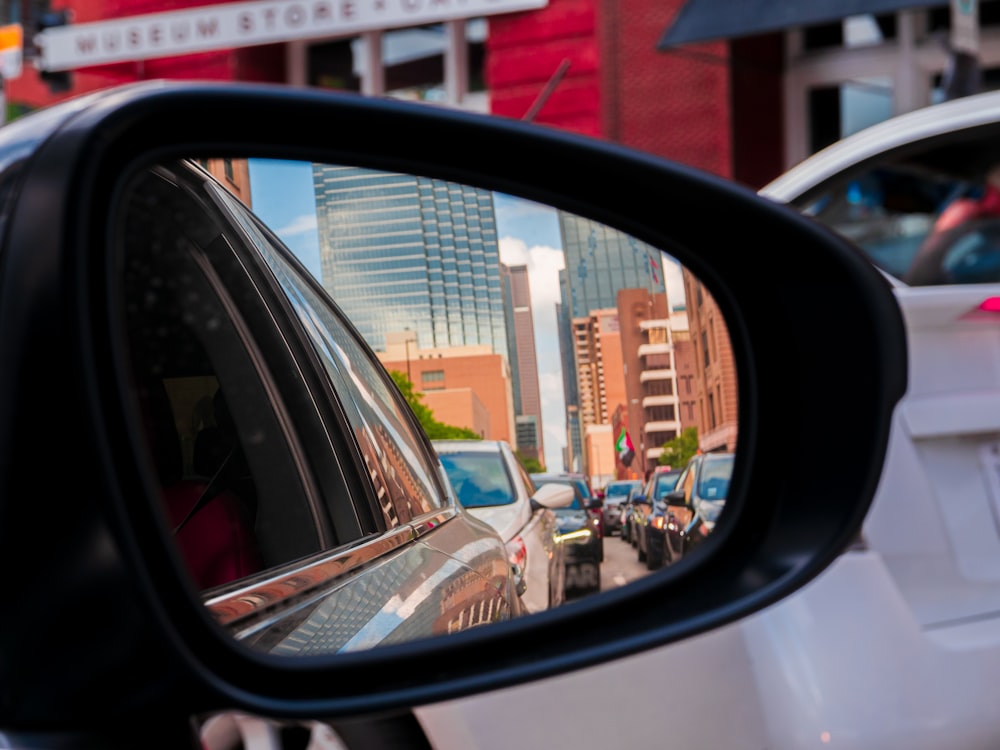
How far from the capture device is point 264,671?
0.75 metres

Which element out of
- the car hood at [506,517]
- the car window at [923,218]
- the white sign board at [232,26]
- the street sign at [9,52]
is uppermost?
the white sign board at [232,26]

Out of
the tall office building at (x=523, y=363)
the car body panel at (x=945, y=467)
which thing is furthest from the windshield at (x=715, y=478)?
the car body panel at (x=945, y=467)

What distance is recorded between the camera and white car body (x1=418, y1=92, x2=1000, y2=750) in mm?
1973

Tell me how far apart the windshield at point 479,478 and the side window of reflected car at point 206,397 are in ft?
0.53

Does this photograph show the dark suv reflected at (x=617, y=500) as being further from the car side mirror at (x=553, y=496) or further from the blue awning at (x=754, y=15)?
the blue awning at (x=754, y=15)

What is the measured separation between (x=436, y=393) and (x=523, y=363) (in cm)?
8

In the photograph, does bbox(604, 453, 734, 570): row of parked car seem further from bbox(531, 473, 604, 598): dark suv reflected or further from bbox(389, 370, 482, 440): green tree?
bbox(389, 370, 482, 440): green tree

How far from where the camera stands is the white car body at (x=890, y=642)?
6.47 feet

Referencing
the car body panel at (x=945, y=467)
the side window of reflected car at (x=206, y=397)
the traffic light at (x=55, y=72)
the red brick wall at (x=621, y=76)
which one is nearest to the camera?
the side window of reflected car at (x=206, y=397)

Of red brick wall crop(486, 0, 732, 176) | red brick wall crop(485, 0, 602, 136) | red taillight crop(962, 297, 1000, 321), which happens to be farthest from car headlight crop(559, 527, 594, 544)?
red brick wall crop(485, 0, 602, 136)

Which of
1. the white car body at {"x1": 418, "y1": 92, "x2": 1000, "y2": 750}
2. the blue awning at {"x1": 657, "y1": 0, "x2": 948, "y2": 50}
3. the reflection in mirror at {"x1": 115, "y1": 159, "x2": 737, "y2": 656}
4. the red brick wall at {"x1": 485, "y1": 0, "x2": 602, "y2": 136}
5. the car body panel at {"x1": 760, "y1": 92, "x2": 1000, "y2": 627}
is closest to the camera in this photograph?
the reflection in mirror at {"x1": 115, "y1": 159, "x2": 737, "y2": 656}

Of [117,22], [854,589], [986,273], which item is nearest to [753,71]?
[117,22]

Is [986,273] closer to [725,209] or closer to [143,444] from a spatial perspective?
[725,209]

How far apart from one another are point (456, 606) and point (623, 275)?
36 cm
